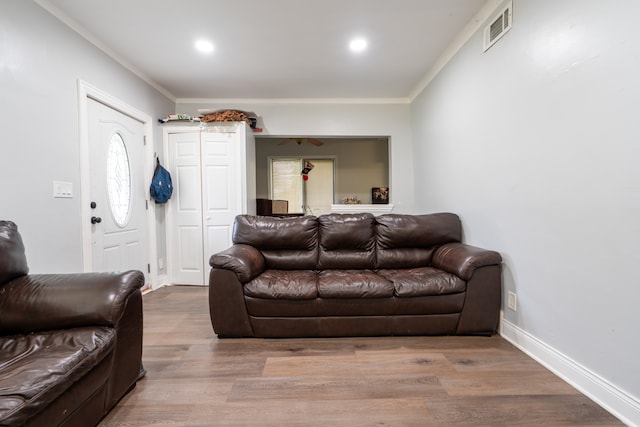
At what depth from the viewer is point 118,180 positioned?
2826 millimetres

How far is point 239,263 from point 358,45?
2.35m

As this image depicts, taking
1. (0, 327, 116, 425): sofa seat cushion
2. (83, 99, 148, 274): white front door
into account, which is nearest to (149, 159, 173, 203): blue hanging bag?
(83, 99, 148, 274): white front door

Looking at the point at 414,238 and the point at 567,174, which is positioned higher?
the point at 567,174

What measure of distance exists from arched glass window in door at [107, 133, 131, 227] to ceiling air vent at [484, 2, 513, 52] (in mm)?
3637

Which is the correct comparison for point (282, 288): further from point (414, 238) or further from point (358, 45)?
→ point (358, 45)

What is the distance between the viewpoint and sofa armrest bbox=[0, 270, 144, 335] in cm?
125

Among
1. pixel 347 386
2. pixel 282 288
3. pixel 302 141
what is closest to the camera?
pixel 347 386

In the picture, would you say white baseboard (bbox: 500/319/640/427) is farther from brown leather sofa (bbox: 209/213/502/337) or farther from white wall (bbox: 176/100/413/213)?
white wall (bbox: 176/100/413/213)

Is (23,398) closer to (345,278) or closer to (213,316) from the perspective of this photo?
(213,316)

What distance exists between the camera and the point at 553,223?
62.9 inches

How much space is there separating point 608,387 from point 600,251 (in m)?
0.68

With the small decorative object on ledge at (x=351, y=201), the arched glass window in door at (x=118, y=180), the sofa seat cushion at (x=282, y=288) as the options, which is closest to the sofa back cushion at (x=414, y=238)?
the sofa seat cushion at (x=282, y=288)

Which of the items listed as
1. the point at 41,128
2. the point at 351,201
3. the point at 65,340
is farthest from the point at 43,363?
the point at 351,201

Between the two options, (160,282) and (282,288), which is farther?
(160,282)
